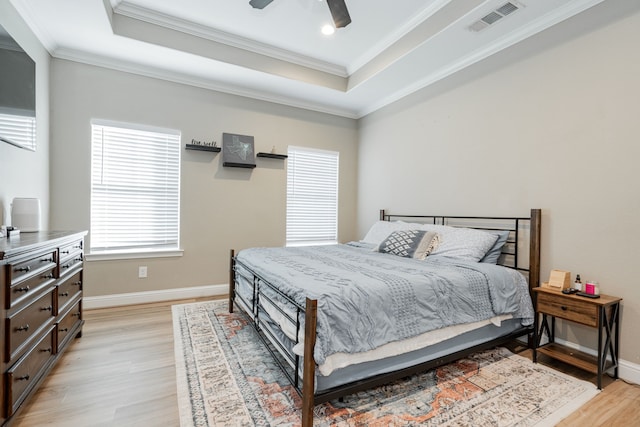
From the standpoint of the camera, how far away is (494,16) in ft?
8.20

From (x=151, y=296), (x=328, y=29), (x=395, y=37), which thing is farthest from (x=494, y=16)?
(x=151, y=296)

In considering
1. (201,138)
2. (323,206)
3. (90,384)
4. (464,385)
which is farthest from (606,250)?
(201,138)

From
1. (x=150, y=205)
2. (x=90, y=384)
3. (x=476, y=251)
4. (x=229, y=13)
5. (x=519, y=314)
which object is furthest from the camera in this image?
(x=150, y=205)

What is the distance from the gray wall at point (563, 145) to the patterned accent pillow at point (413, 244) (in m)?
0.58

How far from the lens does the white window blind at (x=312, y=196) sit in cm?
453

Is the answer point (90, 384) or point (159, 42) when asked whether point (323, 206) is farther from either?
point (90, 384)

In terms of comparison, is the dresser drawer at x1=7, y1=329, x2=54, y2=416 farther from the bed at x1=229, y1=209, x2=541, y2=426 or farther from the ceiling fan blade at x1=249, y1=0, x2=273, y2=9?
the ceiling fan blade at x1=249, y1=0, x2=273, y2=9

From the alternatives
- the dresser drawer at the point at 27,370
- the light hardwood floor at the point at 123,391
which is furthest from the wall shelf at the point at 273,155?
the dresser drawer at the point at 27,370

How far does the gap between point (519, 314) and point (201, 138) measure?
12.6 feet

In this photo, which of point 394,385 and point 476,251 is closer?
point 394,385

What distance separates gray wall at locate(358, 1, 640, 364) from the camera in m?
2.10

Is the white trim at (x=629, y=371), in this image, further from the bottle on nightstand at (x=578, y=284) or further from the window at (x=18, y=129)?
the window at (x=18, y=129)

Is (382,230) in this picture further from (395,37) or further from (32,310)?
(32,310)

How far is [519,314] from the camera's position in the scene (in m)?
2.38
